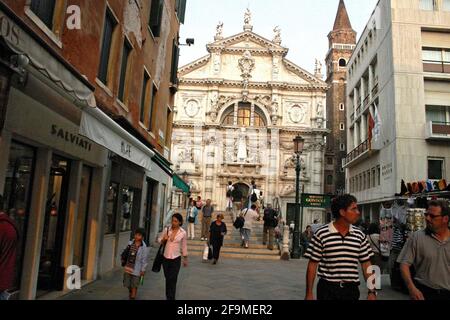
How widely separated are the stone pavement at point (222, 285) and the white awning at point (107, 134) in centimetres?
274

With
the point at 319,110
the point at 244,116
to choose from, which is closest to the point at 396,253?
the point at 319,110

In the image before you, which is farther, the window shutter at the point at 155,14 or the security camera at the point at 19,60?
the window shutter at the point at 155,14

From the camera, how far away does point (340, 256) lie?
12.1ft

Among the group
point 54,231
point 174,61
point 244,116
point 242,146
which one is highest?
point 244,116

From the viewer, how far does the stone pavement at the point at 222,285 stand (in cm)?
757

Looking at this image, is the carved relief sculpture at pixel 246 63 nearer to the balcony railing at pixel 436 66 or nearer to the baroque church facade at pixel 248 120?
the baroque church facade at pixel 248 120

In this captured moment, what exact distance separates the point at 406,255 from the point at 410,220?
508 centimetres

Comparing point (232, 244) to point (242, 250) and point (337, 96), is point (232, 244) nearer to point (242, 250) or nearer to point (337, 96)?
point (242, 250)

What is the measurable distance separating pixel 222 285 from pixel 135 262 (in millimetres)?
2969

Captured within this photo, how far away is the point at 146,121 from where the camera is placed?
42.6 feet

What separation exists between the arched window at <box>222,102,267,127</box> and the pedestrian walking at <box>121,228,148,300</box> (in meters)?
35.4

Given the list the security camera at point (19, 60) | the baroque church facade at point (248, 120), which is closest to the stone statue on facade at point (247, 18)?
the baroque church facade at point (248, 120)
